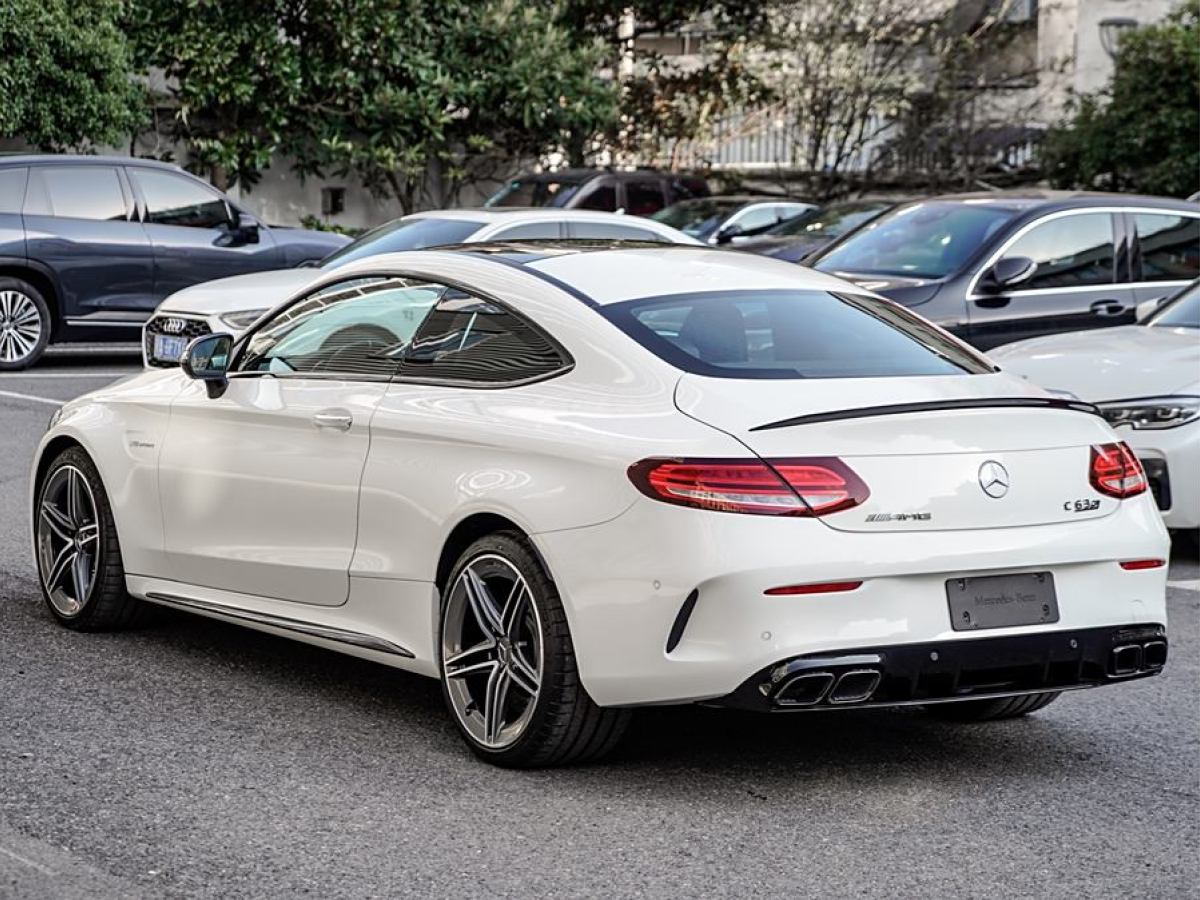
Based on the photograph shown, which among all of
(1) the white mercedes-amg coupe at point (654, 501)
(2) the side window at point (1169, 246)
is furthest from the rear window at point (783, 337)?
(2) the side window at point (1169, 246)

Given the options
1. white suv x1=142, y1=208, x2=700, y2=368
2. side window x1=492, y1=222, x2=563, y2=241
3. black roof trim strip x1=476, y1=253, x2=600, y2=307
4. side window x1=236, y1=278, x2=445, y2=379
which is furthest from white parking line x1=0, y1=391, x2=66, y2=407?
black roof trim strip x1=476, y1=253, x2=600, y2=307

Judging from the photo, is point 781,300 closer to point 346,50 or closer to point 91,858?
point 91,858

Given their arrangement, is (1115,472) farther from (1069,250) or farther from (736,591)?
(1069,250)

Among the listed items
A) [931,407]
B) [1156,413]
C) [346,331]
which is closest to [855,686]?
[931,407]

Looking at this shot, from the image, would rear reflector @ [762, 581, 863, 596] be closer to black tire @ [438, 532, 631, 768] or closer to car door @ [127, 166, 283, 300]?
black tire @ [438, 532, 631, 768]

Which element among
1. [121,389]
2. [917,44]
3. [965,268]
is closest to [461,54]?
[917,44]

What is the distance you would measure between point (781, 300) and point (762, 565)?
1298 millimetres

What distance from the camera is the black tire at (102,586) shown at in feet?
24.6

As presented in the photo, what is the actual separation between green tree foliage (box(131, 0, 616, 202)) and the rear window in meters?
20.8

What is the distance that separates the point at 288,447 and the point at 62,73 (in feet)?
57.1

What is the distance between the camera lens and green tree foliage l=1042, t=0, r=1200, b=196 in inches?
1188

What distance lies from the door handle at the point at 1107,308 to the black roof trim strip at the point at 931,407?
7312 mm

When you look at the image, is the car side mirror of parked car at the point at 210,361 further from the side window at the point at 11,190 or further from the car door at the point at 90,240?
the side window at the point at 11,190

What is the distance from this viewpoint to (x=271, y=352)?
7.16 metres
